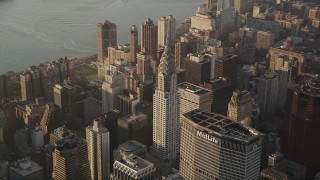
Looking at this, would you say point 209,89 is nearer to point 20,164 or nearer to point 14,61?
point 20,164

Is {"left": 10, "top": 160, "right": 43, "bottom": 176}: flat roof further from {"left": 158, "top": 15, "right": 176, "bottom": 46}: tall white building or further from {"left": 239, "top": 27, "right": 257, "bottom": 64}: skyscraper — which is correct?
{"left": 239, "top": 27, "right": 257, "bottom": 64}: skyscraper

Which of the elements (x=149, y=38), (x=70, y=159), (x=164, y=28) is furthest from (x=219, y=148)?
(x=164, y=28)

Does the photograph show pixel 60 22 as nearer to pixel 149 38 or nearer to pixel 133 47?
pixel 133 47

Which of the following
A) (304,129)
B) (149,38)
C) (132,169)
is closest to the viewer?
(132,169)

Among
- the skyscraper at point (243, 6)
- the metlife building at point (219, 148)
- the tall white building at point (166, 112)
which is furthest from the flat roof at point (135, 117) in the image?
the skyscraper at point (243, 6)

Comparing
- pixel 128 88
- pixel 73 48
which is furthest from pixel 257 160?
pixel 73 48
